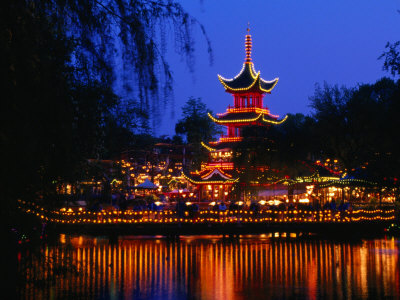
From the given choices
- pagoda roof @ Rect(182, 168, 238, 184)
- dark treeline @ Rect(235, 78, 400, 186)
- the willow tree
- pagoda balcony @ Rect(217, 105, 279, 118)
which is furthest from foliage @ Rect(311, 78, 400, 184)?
the willow tree

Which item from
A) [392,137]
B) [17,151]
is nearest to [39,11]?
[17,151]

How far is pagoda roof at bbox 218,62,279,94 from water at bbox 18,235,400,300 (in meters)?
35.4

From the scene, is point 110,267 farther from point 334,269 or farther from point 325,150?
point 325,150

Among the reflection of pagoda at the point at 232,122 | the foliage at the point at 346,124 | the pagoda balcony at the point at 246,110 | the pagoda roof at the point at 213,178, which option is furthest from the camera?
the pagoda balcony at the point at 246,110

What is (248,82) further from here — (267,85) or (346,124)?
(346,124)

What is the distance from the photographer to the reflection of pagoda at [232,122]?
55.9 meters

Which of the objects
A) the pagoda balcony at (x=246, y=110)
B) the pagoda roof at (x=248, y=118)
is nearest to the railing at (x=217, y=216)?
the pagoda roof at (x=248, y=118)

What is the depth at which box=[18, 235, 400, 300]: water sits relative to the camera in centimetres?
1474

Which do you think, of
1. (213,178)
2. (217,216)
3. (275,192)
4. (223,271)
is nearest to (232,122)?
(213,178)

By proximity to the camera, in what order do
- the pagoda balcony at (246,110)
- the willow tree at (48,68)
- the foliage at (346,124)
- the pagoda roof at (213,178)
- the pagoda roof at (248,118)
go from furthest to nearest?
1. the pagoda balcony at (246,110)
2. the pagoda roof at (248,118)
3. the pagoda roof at (213,178)
4. the foliage at (346,124)
5. the willow tree at (48,68)

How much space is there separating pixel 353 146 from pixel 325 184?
12.2 m

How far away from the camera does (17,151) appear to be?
518 centimetres

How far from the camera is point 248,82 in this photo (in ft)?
212

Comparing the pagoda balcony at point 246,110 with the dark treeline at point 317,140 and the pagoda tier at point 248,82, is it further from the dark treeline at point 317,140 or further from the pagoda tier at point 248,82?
the dark treeline at point 317,140
